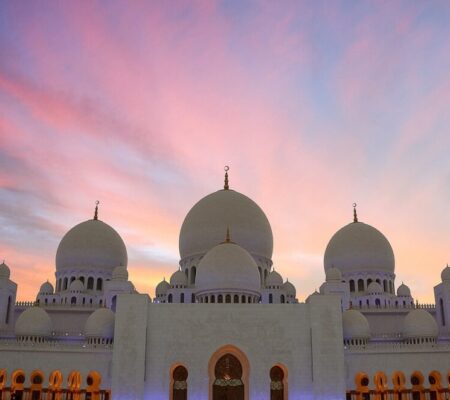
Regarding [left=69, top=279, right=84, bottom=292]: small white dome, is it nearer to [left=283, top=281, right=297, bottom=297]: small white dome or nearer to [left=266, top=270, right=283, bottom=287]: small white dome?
[left=266, top=270, right=283, bottom=287]: small white dome

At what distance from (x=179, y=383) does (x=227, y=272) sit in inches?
232

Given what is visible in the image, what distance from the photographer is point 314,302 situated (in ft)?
76.1

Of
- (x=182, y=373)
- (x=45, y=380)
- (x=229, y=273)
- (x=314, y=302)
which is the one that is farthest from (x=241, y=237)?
(x=45, y=380)

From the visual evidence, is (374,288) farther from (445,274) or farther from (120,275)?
(120,275)

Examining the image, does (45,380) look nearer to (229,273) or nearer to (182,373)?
(182,373)

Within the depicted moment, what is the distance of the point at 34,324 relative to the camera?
86.4 feet

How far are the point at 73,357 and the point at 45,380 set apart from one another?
65.6 inches

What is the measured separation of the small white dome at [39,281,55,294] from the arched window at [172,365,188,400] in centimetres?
1381

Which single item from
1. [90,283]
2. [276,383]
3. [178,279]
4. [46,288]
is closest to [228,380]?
[276,383]

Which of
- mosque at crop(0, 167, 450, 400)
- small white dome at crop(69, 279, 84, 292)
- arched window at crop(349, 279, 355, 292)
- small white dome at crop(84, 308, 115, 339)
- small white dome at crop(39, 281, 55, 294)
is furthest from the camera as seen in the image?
arched window at crop(349, 279, 355, 292)

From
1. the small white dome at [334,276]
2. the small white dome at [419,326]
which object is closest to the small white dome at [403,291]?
the small white dome at [334,276]

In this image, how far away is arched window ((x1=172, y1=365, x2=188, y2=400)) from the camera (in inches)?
874

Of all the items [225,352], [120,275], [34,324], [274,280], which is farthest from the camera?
[120,275]

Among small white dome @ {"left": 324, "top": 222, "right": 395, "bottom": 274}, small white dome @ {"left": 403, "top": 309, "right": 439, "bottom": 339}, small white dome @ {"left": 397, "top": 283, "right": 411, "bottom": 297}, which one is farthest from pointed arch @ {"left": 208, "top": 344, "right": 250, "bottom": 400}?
small white dome @ {"left": 397, "top": 283, "right": 411, "bottom": 297}
